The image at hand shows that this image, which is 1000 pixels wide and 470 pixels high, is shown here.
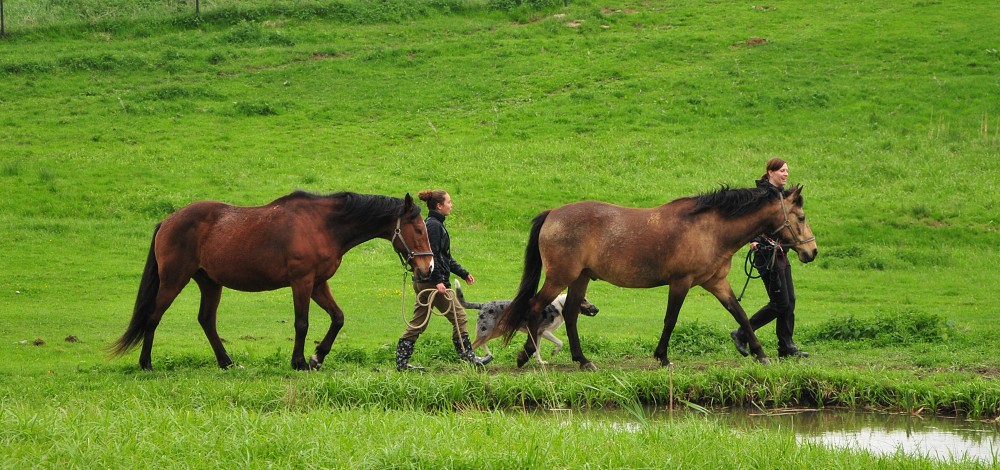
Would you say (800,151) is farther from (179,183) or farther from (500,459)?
(500,459)

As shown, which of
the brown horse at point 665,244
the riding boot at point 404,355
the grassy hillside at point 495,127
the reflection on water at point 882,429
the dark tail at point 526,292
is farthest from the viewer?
the grassy hillside at point 495,127

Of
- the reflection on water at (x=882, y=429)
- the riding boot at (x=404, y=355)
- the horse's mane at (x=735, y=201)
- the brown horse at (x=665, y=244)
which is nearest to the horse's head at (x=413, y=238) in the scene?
the riding boot at (x=404, y=355)

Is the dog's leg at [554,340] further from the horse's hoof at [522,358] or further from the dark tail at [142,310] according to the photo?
the dark tail at [142,310]

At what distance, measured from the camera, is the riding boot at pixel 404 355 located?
11.9 metres

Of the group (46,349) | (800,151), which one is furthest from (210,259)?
(800,151)

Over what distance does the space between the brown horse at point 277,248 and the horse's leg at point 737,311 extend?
3430 millimetres

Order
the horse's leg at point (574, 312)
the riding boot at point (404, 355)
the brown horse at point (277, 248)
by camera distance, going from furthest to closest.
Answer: the horse's leg at point (574, 312)
the brown horse at point (277, 248)
the riding boot at point (404, 355)

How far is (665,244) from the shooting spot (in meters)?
12.1

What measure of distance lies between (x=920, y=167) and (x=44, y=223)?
2179 cm

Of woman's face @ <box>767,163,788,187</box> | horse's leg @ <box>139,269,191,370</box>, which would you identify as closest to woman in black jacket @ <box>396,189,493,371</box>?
horse's leg @ <box>139,269,191,370</box>

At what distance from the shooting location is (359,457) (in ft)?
24.1

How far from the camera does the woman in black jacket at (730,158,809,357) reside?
41.2ft

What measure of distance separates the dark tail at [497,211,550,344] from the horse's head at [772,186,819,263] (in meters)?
2.82

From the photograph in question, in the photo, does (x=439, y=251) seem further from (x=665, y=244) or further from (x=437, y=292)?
(x=665, y=244)
